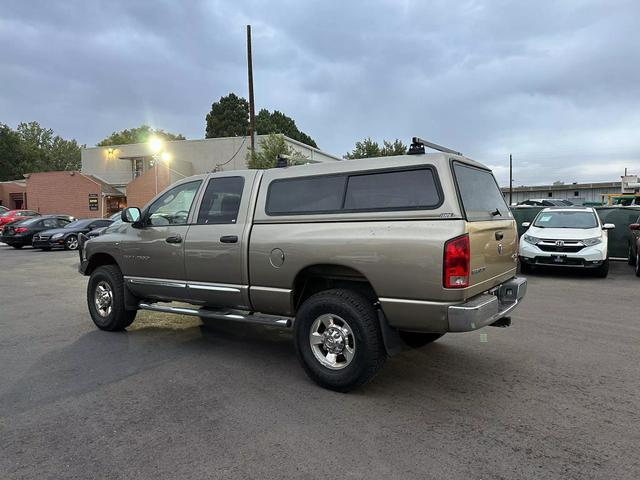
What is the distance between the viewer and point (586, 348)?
5.36m

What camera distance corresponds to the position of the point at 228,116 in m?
61.7

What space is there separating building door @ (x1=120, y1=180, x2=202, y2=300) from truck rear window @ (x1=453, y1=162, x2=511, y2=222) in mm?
2942

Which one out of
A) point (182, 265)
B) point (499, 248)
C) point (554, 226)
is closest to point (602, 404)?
point (499, 248)

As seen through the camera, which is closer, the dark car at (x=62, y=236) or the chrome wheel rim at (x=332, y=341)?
the chrome wheel rim at (x=332, y=341)

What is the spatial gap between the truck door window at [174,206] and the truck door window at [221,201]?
0.74ft

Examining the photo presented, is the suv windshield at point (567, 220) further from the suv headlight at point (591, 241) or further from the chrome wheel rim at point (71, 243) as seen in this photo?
the chrome wheel rim at point (71, 243)

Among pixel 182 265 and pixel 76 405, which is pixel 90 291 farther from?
pixel 76 405

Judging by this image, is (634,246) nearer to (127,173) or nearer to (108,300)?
(108,300)

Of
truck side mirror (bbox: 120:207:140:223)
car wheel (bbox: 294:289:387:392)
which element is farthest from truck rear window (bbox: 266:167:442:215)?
truck side mirror (bbox: 120:207:140:223)

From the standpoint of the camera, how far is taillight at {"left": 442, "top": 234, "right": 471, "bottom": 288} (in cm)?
360

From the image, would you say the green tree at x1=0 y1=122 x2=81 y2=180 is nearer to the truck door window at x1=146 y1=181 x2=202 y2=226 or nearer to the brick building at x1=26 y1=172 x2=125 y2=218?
the brick building at x1=26 y1=172 x2=125 y2=218

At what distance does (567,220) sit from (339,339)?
9.77 m

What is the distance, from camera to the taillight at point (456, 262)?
3598 mm

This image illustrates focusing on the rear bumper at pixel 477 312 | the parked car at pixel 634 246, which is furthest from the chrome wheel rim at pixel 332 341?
the parked car at pixel 634 246
